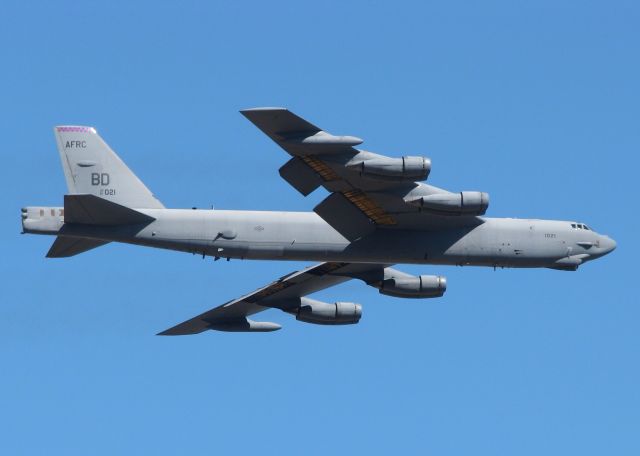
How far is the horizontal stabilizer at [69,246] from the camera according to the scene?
49.7m

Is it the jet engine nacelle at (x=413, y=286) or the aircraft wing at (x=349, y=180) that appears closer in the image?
the aircraft wing at (x=349, y=180)

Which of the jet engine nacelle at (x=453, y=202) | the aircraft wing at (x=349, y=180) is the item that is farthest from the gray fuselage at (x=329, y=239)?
the jet engine nacelle at (x=453, y=202)

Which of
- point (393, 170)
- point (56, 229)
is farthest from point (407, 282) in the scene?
point (56, 229)

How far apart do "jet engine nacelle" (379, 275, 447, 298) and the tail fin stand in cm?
844

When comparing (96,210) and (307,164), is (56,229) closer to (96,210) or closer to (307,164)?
(96,210)

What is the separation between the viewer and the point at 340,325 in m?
55.2

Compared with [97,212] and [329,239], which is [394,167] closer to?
[329,239]

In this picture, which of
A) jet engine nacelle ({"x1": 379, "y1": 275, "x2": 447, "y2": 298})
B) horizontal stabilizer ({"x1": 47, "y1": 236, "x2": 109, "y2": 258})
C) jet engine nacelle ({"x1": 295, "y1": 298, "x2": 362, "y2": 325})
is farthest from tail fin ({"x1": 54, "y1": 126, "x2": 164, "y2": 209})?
jet engine nacelle ({"x1": 379, "y1": 275, "x2": 447, "y2": 298})

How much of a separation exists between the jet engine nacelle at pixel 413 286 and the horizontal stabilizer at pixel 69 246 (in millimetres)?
10085

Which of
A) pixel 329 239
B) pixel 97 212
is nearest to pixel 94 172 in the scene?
pixel 97 212

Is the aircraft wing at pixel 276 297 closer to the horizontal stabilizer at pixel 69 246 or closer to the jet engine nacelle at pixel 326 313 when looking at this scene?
the jet engine nacelle at pixel 326 313

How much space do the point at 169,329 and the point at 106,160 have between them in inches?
297

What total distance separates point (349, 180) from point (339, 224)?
2873 mm

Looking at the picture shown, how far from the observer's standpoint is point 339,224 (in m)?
49.8
